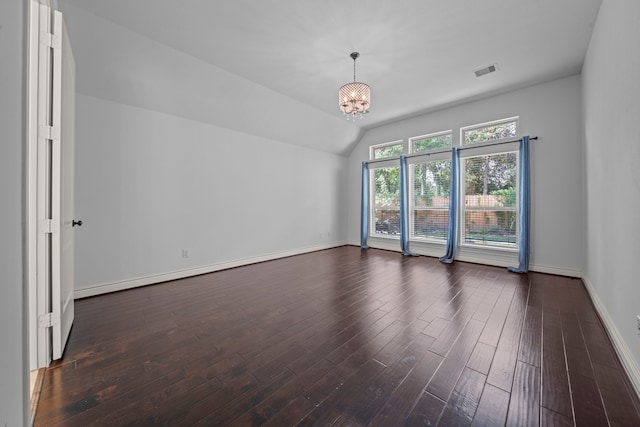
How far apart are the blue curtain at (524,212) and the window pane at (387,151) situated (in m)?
2.28

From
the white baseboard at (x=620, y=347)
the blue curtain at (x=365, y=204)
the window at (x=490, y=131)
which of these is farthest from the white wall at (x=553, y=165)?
the blue curtain at (x=365, y=204)

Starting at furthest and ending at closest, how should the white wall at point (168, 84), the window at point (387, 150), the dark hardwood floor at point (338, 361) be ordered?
1. the window at point (387, 150)
2. the white wall at point (168, 84)
3. the dark hardwood floor at point (338, 361)

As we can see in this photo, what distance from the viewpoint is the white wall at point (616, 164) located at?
164 centimetres

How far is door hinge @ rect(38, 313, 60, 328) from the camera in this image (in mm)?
1683

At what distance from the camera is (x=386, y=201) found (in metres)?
6.20

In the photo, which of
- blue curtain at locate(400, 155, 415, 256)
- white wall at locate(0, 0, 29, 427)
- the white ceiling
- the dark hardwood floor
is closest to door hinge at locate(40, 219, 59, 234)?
white wall at locate(0, 0, 29, 427)

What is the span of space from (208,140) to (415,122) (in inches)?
167

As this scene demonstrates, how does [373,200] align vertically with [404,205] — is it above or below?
above

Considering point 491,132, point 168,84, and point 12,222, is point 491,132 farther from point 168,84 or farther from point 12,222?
point 12,222

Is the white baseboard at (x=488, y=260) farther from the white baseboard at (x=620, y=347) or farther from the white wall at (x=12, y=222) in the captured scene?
the white wall at (x=12, y=222)

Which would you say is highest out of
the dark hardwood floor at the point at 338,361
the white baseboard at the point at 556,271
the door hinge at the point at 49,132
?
the door hinge at the point at 49,132

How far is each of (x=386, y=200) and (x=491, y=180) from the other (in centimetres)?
224

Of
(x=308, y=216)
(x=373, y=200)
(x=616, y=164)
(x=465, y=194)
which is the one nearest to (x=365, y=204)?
(x=373, y=200)

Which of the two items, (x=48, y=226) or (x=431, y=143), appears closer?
(x=48, y=226)
